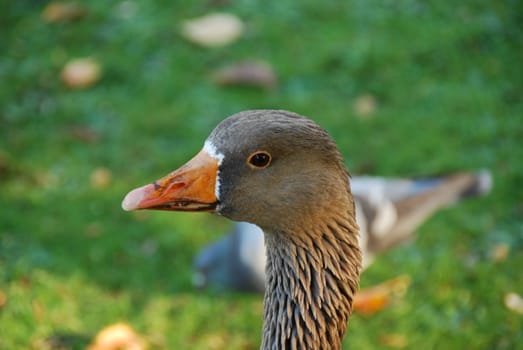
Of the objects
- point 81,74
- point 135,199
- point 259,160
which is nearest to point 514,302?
point 259,160

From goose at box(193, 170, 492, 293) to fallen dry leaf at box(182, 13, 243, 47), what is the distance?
2.35 meters

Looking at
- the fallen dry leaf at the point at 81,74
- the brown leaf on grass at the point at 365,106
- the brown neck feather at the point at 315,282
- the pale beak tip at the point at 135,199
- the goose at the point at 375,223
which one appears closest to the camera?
the pale beak tip at the point at 135,199

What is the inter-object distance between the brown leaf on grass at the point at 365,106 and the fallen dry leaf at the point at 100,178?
2077mm

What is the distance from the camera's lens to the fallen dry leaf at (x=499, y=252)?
4.07 meters

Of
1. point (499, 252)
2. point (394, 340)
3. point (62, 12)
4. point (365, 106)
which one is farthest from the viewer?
point (62, 12)

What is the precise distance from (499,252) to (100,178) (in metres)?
2.82

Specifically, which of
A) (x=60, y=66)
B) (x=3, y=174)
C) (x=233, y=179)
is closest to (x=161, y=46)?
(x=60, y=66)

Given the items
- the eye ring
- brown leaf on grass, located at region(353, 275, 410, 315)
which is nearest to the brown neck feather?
the eye ring

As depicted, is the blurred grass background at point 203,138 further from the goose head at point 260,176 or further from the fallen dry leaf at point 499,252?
the goose head at point 260,176

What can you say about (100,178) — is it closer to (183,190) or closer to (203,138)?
(203,138)

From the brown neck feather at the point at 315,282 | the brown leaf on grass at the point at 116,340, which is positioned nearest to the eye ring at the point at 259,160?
the brown neck feather at the point at 315,282

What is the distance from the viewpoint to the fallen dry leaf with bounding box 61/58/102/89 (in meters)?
5.57

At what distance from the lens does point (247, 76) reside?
216 inches

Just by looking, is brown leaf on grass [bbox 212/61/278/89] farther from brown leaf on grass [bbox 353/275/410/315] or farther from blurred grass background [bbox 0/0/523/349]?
brown leaf on grass [bbox 353/275/410/315]
